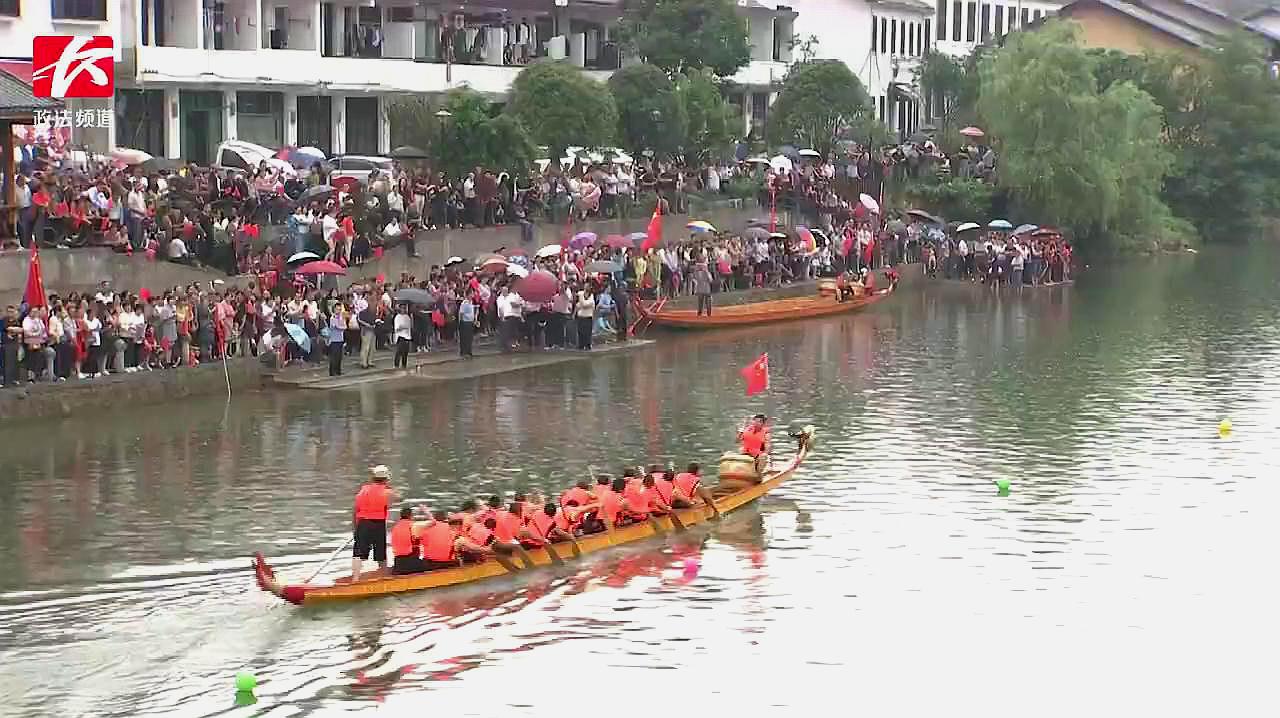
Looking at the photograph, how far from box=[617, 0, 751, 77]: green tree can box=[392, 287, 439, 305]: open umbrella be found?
101 ft

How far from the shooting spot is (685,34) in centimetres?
7394

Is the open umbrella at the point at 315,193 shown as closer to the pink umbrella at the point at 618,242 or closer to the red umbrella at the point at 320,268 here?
the red umbrella at the point at 320,268

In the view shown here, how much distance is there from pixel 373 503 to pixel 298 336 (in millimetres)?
15902

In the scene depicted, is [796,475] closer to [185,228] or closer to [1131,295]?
[185,228]

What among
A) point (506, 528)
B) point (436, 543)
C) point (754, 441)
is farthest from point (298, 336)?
point (436, 543)

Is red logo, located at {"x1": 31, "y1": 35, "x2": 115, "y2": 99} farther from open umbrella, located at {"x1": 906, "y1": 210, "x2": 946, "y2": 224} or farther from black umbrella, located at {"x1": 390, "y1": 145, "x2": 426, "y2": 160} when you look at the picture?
open umbrella, located at {"x1": 906, "y1": 210, "x2": 946, "y2": 224}

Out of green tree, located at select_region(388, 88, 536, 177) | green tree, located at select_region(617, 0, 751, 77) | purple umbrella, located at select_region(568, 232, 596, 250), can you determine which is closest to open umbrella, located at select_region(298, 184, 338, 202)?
green tree, located at select_region(388, 88, 536, 177)

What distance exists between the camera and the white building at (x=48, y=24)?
49.8m

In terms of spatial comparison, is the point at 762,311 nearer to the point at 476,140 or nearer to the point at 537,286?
the point at 476,140

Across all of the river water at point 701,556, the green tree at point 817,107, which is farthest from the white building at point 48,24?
the green tree at point 817,107

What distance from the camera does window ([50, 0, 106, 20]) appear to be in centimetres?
5097

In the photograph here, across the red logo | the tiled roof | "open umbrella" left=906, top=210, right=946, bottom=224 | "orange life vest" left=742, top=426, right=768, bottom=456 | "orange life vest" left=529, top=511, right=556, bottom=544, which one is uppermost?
the red logo

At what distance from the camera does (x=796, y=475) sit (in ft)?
112

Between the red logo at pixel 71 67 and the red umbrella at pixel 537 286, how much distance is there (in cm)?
947
